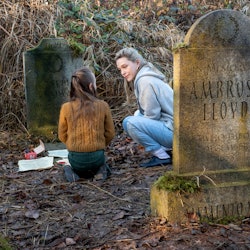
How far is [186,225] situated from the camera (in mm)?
3326

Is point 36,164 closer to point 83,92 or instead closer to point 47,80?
point 83,92

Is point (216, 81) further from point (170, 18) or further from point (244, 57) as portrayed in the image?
point (170, 18)

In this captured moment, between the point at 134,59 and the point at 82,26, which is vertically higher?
the point at 82,26

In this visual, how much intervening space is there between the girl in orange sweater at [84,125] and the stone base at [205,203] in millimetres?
1352

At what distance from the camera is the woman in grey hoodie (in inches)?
201

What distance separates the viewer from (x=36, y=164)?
5695mm

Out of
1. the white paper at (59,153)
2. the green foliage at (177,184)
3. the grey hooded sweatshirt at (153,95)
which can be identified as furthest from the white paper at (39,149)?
the green foliage at (177,184)

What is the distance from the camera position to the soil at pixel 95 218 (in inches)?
123

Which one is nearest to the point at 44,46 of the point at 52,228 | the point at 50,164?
the point at 50,164

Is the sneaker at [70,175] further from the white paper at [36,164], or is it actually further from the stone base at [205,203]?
the stone base at [205,203]

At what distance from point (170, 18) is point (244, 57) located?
7975 millimetres

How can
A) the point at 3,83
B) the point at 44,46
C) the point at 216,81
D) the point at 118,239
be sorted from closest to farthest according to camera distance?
the point at 118,239
the point at 216,81
the point at 44,46
the point at 3,83

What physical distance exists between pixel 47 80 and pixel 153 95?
8.88 ft

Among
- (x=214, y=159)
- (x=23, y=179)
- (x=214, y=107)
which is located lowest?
(x=23, y=179)
